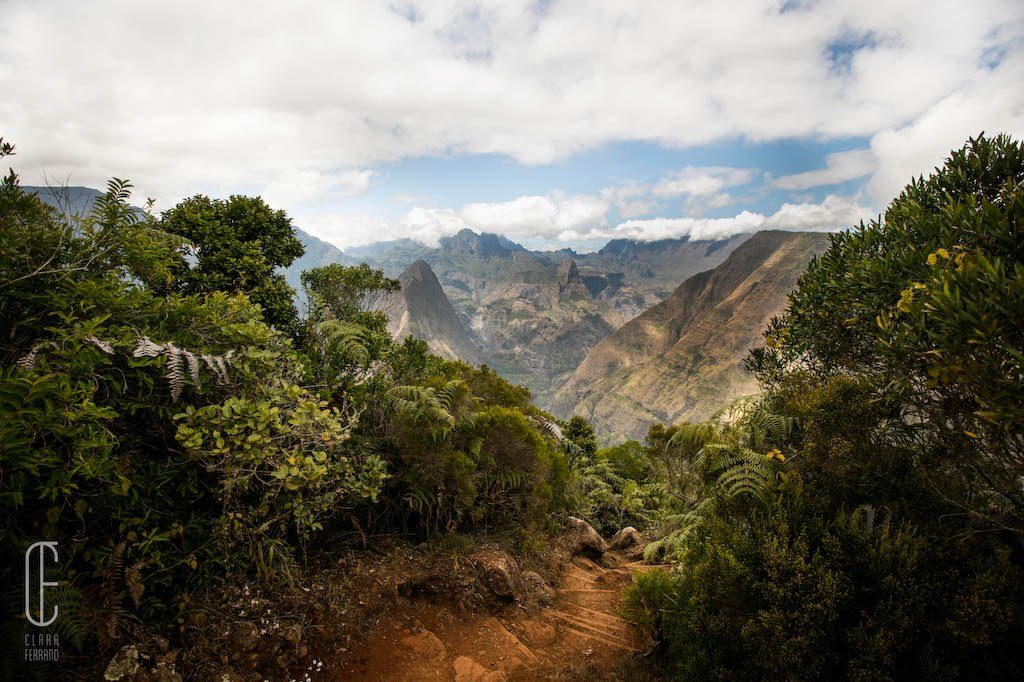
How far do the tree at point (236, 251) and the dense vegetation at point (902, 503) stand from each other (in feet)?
31.1

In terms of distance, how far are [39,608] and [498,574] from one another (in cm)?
459

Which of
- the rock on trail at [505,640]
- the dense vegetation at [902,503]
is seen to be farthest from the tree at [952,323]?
the rock on trail at [505,640]

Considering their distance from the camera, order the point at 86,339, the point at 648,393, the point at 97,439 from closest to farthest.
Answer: the point at 97,439, the point at 86,339, the point at 648,393

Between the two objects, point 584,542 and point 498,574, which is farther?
point 584,542

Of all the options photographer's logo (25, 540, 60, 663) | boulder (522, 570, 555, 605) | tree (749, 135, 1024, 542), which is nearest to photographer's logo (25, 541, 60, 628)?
photographer's logo (25, 540, 60, 663)

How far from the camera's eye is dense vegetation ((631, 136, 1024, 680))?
313 cm

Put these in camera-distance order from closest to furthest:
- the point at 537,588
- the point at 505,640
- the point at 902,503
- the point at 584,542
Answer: the point at 902,503
the point at 505,640
the point at 537,588
the point at 584,542

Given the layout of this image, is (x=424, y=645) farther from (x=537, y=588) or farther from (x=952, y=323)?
(x=952, y=323)

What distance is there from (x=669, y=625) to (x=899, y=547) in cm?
239

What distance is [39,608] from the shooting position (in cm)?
284

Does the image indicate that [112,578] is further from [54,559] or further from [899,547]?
[899,547]

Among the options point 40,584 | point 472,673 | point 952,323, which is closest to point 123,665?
point 40,584

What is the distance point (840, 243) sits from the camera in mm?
7473

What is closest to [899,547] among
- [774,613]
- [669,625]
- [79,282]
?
[774,613]
